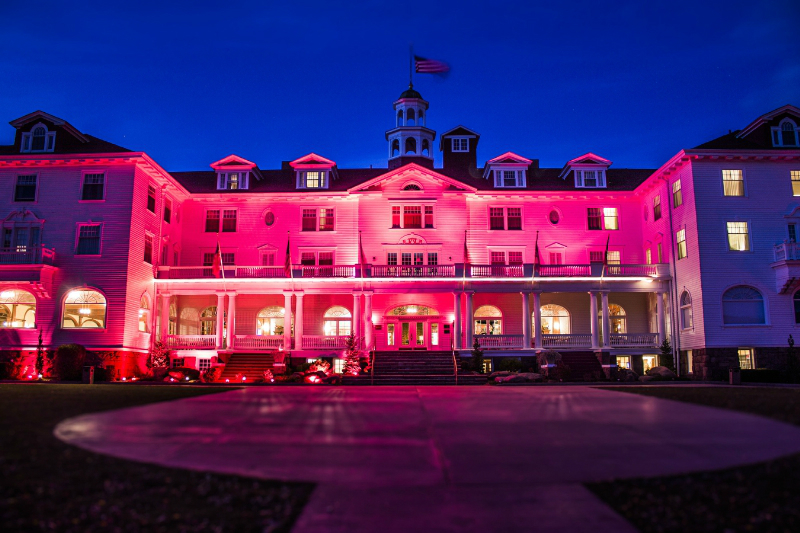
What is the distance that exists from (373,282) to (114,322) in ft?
47.9

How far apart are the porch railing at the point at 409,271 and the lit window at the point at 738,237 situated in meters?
15.4

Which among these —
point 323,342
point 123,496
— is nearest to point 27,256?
point 323,342

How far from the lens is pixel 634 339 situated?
128ft

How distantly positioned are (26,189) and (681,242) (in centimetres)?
3737

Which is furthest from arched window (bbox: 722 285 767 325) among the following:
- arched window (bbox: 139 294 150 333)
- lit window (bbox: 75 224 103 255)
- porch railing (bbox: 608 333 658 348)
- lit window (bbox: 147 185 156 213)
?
lit window (bbox: 75 224 103 255)

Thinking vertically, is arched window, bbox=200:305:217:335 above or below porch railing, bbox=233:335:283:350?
above

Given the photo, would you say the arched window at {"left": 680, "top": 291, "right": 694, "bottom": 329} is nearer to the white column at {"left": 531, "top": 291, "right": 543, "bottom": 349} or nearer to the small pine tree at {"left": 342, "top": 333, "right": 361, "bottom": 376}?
the white column at {"left": 531, "top": 291, "right": 543, "bottom": 349}

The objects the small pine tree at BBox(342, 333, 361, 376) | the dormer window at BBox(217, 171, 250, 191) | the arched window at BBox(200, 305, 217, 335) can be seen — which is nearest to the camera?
the small pine tree at BBox(342, 333, 361, 376)

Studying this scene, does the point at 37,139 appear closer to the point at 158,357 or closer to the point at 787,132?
the point at 158,357

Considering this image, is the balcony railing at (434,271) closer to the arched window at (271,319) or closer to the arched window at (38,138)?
the arched window at (271,319)

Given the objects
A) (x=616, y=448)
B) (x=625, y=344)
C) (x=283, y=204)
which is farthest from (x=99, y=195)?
(x=616, y=448)

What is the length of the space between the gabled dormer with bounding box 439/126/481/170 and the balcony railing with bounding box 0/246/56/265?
89.0 feet

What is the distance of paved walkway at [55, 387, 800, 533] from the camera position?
640 centimetres

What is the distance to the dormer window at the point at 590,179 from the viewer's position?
1747 inches
